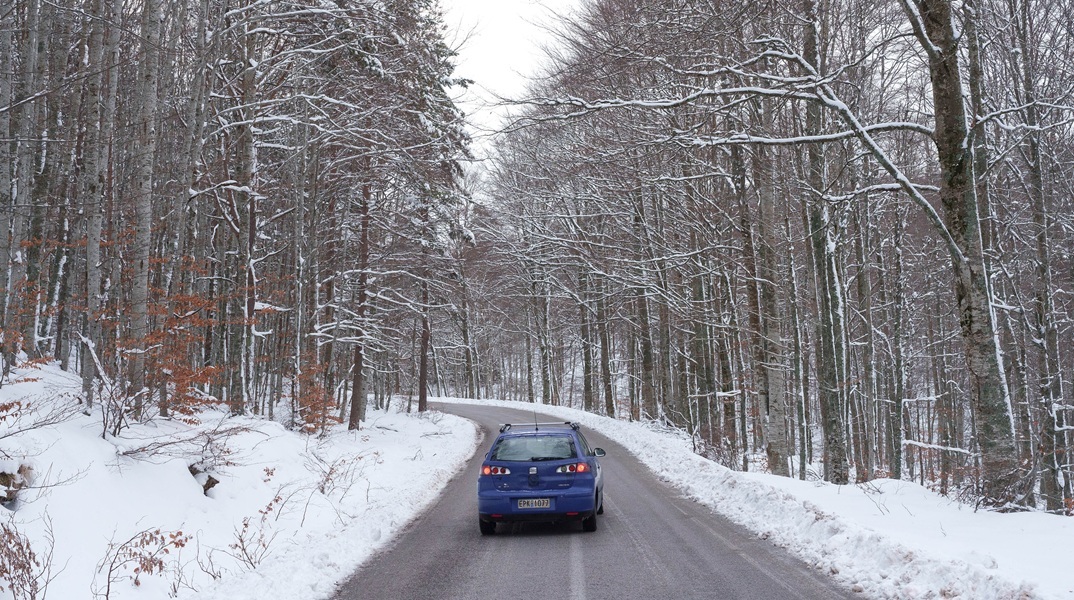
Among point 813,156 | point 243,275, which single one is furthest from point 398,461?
point 813,156

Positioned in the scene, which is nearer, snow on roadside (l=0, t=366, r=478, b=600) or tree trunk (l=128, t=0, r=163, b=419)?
snow on roadside (l=0, t=366, r=478, b=600)

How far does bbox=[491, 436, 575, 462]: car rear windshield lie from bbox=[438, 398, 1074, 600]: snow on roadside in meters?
2.69

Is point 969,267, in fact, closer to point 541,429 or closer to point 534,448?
point 534,448

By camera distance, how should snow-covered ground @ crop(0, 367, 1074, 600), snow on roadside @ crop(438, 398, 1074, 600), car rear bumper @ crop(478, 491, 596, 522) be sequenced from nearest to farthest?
1. snow on roadside @ crop(438, 398, 1074, 600)
2. snow-covered ground @ crop(0, 367, 1074, 600)
3. car rear bumper @ crop(478, 491, 596, 522)

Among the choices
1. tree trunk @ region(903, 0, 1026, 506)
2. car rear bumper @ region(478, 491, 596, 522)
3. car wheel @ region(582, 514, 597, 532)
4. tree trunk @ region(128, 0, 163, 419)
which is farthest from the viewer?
tree trunk @ region(128, 0, 163, 419)

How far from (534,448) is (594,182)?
41.9ft

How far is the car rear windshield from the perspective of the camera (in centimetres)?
1062

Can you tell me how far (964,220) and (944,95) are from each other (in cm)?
162

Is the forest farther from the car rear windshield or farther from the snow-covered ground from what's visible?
the car rear windshield

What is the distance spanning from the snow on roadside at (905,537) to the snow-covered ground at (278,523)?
22mm

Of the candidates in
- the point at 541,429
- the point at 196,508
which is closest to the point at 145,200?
the point at 196,508

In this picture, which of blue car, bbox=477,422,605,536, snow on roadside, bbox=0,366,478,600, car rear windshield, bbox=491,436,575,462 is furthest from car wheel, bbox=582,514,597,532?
snow on roadside, bbox=0,366,478,600

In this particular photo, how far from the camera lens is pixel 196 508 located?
9852 millimetres

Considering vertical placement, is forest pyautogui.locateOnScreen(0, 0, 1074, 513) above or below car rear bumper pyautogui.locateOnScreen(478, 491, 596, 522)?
above
